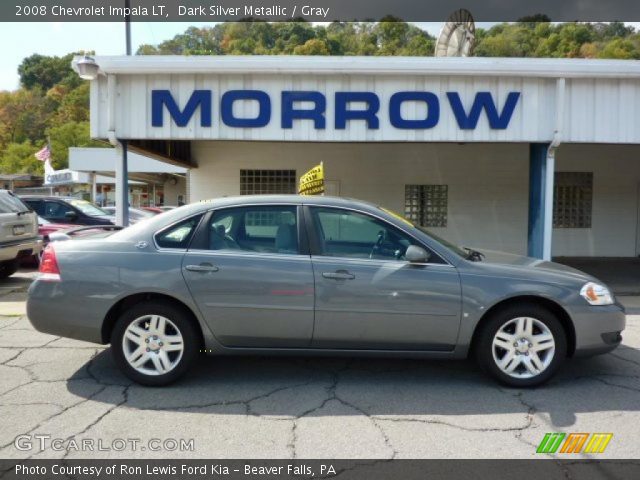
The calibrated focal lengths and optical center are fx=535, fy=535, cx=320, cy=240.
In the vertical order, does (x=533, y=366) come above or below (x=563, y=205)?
below

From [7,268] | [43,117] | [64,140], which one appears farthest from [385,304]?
[43,117]

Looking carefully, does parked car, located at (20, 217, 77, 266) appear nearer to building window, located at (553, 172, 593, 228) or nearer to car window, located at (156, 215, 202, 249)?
car window, located at (156, 215, 202, 249)

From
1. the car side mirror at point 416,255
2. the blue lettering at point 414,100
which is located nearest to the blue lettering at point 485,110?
the blue lettering at point 414,100

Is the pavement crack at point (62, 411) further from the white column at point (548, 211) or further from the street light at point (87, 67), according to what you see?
the white column at point (548, 211)

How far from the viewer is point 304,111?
27.4 ft

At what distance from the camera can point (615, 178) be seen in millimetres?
13375

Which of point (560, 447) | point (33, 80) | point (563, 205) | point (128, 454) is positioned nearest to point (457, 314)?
point (560, 447)

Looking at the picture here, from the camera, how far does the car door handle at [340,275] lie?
4.18 metres

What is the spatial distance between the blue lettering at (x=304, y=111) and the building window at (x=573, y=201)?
25.6 feet

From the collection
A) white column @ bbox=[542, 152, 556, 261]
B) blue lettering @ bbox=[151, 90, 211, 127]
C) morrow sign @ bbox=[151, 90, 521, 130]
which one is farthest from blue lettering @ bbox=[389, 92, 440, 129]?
blue lettering @ bbox=[151, 90, 211, 127]

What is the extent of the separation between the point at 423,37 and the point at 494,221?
1445 inches

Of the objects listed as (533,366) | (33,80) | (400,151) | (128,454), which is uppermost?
(33,80)
